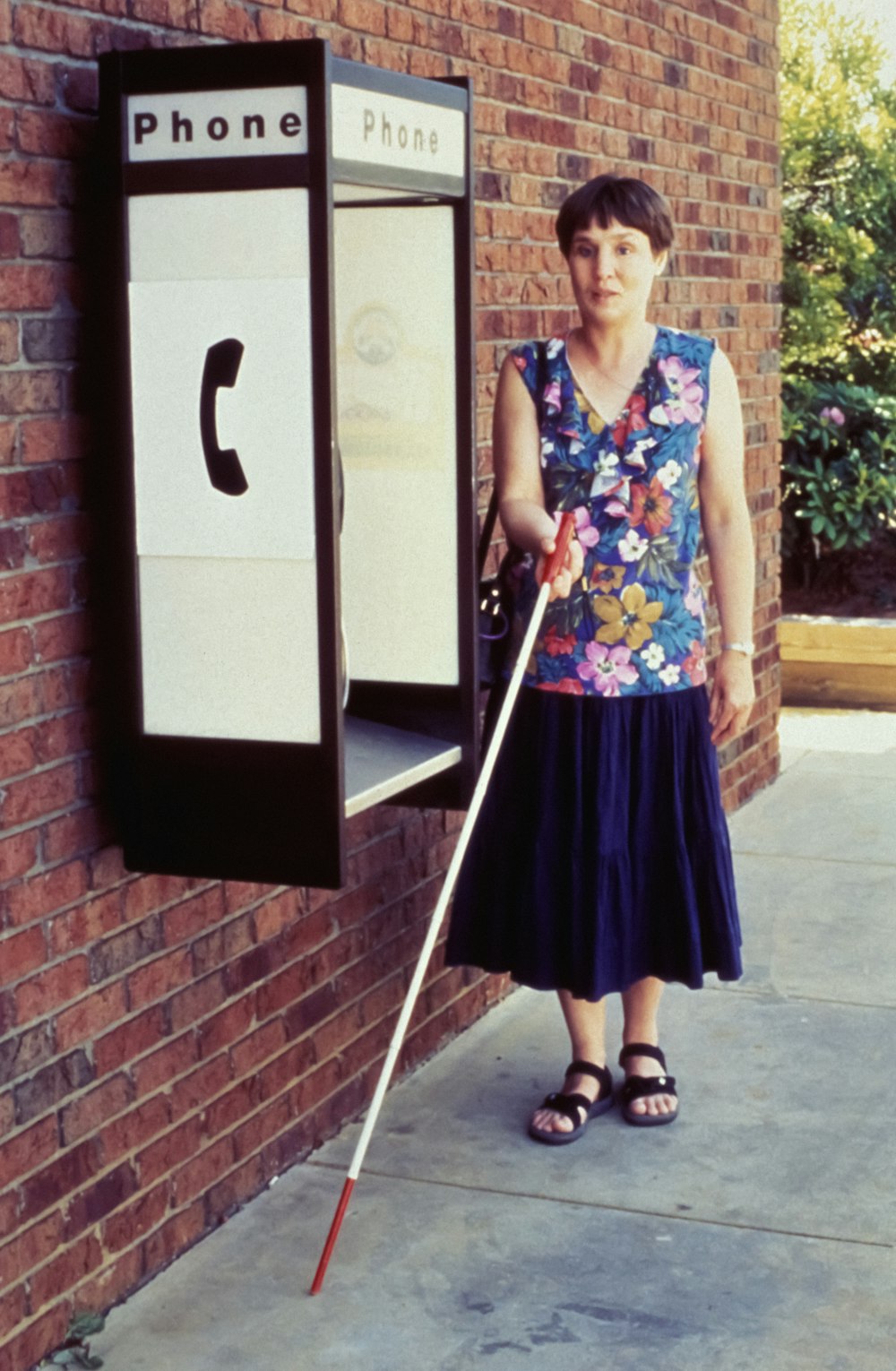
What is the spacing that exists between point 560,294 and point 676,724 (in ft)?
5.41

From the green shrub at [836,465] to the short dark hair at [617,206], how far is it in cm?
621

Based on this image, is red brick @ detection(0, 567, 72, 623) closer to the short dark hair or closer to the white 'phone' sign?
the white 'phone' sign

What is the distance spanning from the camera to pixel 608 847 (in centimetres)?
436

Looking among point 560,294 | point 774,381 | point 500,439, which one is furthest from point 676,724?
point 774,381

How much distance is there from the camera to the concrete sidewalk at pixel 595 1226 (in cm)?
351

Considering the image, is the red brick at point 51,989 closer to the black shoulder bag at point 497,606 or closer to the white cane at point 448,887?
the white cane at point 448,887

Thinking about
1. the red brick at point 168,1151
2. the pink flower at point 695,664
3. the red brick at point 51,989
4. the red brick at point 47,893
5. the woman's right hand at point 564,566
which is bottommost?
the red brick at point 168,1151

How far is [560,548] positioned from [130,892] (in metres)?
1.08

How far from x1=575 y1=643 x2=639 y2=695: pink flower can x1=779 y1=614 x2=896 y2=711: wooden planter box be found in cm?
522

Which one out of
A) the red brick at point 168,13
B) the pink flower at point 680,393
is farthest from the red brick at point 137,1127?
the red brick at point 168,13

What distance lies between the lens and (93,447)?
3.48 m

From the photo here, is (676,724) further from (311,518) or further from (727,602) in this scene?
(311,518)

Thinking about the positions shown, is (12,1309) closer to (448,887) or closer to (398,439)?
(448,887)

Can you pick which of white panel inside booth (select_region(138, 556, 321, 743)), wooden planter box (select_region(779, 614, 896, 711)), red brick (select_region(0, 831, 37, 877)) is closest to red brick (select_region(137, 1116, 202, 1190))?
red brick (select_region(0, 831, 37, 877))
